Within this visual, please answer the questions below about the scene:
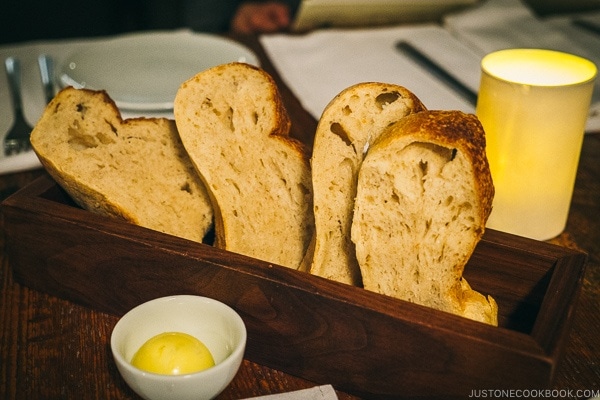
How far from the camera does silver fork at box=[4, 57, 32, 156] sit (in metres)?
1.22

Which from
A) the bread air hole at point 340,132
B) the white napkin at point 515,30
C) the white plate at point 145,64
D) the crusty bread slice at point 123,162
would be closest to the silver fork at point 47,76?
the white plate at point 145,64

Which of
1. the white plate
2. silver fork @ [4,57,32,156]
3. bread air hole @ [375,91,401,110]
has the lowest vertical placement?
silver fork @ [4,57,32,156]

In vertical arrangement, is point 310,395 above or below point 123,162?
below

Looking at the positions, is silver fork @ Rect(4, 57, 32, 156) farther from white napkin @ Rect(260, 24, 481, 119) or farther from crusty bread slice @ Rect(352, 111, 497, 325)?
crusty bread slice @ Rect(352, 111, 497, 325)

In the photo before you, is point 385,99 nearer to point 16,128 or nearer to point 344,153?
point 344,153

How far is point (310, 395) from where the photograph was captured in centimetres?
71

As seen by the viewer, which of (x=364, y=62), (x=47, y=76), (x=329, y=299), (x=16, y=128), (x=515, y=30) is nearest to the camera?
(x=329, y=299)

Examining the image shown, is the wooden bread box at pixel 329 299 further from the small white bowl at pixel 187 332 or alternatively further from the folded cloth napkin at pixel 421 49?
the folded cloth napkin at pixel 421 49

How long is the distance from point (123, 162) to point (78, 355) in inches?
11.6

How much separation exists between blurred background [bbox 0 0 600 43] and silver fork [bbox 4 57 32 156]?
7.14ft

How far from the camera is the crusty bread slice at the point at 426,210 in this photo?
728mm

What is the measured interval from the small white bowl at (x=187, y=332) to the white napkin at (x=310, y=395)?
0.19ft

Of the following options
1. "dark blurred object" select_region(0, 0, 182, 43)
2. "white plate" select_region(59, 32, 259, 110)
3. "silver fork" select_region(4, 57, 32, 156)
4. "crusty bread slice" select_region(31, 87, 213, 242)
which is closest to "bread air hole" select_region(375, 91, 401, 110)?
"crusty bread slice" select_region(31, 87, 213, 242)

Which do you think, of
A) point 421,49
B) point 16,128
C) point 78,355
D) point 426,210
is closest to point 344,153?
point 426,210
